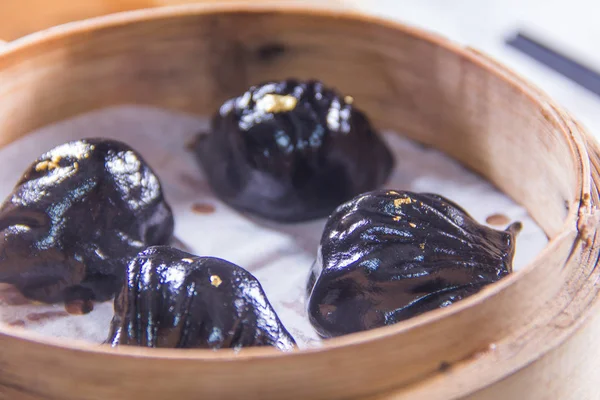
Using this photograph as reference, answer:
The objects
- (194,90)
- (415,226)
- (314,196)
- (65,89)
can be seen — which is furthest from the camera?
(194,90)

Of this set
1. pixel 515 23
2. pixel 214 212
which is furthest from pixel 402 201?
pixel 515 23

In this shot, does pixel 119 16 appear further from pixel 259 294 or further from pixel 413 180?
pixel 259 294

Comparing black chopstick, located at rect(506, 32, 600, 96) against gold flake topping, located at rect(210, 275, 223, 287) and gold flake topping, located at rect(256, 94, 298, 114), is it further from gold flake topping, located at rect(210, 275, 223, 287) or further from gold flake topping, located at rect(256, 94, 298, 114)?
gold flake topping, located at rect(210, 275, 223, 287)

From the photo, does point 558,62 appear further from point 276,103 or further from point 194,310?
point 194,310

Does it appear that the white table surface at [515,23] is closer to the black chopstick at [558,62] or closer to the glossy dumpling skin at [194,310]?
the black chopstick at [558,62]

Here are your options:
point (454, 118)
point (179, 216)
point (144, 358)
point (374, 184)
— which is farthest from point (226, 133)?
point (144, 358)
